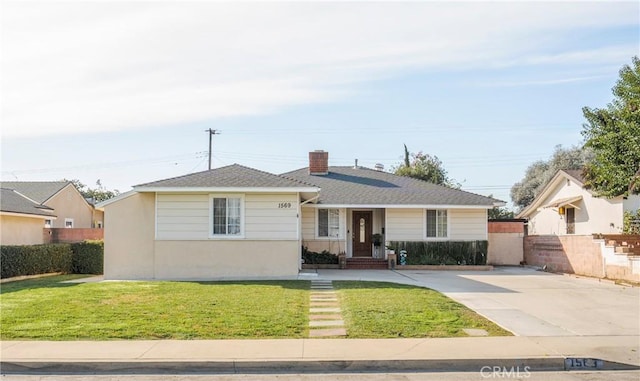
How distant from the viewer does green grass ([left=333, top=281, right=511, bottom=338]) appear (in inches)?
420

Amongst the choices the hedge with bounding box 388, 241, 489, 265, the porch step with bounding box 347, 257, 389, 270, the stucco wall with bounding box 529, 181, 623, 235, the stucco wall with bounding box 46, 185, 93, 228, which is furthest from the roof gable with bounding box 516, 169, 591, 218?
the stucco wall with bounding box 46, 185, 93, 228

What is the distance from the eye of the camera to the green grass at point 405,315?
10.7 meters

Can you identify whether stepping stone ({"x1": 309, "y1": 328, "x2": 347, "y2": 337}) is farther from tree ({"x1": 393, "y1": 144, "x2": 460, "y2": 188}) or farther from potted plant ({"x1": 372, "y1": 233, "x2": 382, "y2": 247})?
tree ({"x1": 393, "y1": 144, "x2": 460, "y2": 188})

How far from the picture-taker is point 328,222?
26.2m

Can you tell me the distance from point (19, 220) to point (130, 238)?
8762 mm

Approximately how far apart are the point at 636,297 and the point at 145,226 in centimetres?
1473

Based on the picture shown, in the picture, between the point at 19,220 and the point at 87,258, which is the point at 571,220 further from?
the point at 19,220

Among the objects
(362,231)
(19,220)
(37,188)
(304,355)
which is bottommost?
(304,355)

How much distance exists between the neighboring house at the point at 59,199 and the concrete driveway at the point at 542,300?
19.6 meters

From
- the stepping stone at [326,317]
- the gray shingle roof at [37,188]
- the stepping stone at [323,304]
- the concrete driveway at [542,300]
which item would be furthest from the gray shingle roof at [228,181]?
the gray shingle roof at [37,188]

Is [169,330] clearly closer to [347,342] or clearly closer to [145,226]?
[347,342]

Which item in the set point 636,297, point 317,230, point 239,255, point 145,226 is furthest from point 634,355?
point 317,230

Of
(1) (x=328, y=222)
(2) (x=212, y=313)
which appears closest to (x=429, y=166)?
(1) (x=328, y=222)

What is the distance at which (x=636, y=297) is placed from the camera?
15.7 meters
